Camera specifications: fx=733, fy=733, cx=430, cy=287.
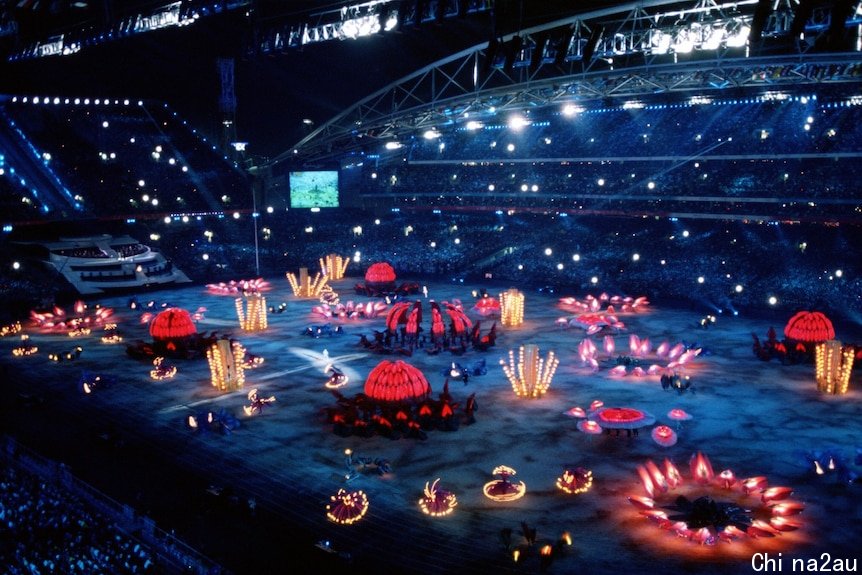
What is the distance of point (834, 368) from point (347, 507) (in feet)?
53.1

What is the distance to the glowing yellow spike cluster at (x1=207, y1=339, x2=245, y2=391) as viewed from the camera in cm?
2340

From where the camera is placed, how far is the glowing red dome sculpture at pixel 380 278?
4259cm

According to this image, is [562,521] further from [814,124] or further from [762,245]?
[814,124]

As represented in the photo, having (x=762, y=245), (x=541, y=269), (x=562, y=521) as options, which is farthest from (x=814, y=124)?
(x=562, y=521)

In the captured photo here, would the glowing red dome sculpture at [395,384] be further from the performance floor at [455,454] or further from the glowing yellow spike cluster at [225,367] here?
the glowing yellow spike cluster at [225,367]

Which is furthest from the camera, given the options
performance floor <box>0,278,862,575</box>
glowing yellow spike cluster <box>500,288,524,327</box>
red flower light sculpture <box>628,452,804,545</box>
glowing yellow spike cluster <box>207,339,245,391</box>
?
glowing yellow spike cluster <box>500,288,524,327</box>

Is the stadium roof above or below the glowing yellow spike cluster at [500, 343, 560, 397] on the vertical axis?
above

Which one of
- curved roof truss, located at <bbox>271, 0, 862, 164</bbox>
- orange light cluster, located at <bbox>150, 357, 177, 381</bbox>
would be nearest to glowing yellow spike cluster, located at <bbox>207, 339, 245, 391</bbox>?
orange light cluster, located at <bbox>150, 357, 177, 381</bbox>

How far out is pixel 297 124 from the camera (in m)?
49.2

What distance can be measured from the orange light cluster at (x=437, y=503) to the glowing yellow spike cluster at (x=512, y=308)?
18.4 metres

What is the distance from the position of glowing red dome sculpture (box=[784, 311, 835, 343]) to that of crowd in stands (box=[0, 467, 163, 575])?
2326cm

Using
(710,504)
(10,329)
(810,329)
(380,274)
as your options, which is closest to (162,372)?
(10,329)

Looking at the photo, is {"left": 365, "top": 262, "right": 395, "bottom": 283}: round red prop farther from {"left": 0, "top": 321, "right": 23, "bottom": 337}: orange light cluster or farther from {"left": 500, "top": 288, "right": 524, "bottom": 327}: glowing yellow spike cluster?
{"left": 0, "top": 321, "right": 23, "bottom": 337}: orange light cluster

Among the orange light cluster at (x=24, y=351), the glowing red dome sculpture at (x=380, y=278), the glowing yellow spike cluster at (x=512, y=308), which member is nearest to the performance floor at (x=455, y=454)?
the orange light cluster at (x=24, y=351)
